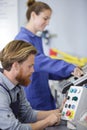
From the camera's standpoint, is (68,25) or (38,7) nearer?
(38,7)

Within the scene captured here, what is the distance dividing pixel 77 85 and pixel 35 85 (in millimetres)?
588

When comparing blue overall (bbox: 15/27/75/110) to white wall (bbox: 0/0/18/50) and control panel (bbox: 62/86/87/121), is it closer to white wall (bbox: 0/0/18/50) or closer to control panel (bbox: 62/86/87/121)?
control panel (bbox: 62/86/87/121)

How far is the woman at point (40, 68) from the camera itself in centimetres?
193

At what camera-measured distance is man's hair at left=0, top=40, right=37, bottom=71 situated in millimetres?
1407

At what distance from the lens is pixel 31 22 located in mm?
2172

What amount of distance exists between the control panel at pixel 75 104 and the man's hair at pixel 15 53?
1.08 ft

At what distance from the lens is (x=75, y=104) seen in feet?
4.53

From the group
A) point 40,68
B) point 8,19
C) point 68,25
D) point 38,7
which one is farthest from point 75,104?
point 8,19

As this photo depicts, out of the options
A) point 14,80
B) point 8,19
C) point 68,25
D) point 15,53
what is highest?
point 15,53

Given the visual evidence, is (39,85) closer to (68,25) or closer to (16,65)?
(16,65)

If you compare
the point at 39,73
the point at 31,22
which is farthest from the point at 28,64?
the point at 31,22

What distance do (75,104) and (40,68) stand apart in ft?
2.06

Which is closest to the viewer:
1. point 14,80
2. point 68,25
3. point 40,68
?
point 14,80

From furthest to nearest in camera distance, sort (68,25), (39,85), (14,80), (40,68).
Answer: (68,25) → (39,85) → (40,68) → (14,80)
